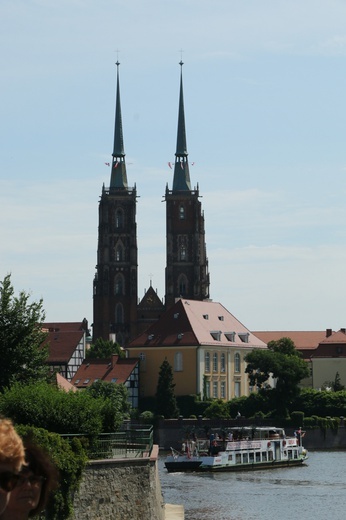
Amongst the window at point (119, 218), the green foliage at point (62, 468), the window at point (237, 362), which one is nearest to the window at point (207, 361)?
the window at point (237, 362)

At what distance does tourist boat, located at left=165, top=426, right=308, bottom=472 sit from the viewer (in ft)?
241

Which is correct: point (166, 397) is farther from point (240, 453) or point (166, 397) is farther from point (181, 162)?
point (181, 162)

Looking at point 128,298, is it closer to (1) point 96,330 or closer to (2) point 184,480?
(1) point 96,330

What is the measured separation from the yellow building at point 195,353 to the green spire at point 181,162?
1721 inches

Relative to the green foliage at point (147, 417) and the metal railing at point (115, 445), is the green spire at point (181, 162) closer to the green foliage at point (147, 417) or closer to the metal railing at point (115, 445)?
the green foliage at point (147, 417)

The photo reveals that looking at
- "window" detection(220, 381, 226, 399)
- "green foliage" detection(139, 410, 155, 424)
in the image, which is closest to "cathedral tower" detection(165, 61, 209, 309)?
"window" detection(220, 381, 226, 399)

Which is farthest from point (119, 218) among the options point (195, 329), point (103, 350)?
point (195, 329)

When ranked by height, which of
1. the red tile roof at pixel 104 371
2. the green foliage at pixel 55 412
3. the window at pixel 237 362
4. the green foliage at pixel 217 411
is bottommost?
the green foliage at pixel 55 412

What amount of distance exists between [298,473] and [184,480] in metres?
9.42

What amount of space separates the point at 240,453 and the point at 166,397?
3054 cm

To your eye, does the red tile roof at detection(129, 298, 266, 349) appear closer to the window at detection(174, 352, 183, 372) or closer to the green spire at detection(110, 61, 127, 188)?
the window at detection(174, 352, 183, 372)

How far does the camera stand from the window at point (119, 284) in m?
158

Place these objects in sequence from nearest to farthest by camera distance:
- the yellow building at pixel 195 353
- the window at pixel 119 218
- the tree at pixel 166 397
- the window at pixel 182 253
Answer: the tree at pixel 166 397 < the yellow building at pixel 195 353 < the window at pixel 119 218 < the window at pixel 182 253

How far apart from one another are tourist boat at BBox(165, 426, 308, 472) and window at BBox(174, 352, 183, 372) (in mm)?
29199
